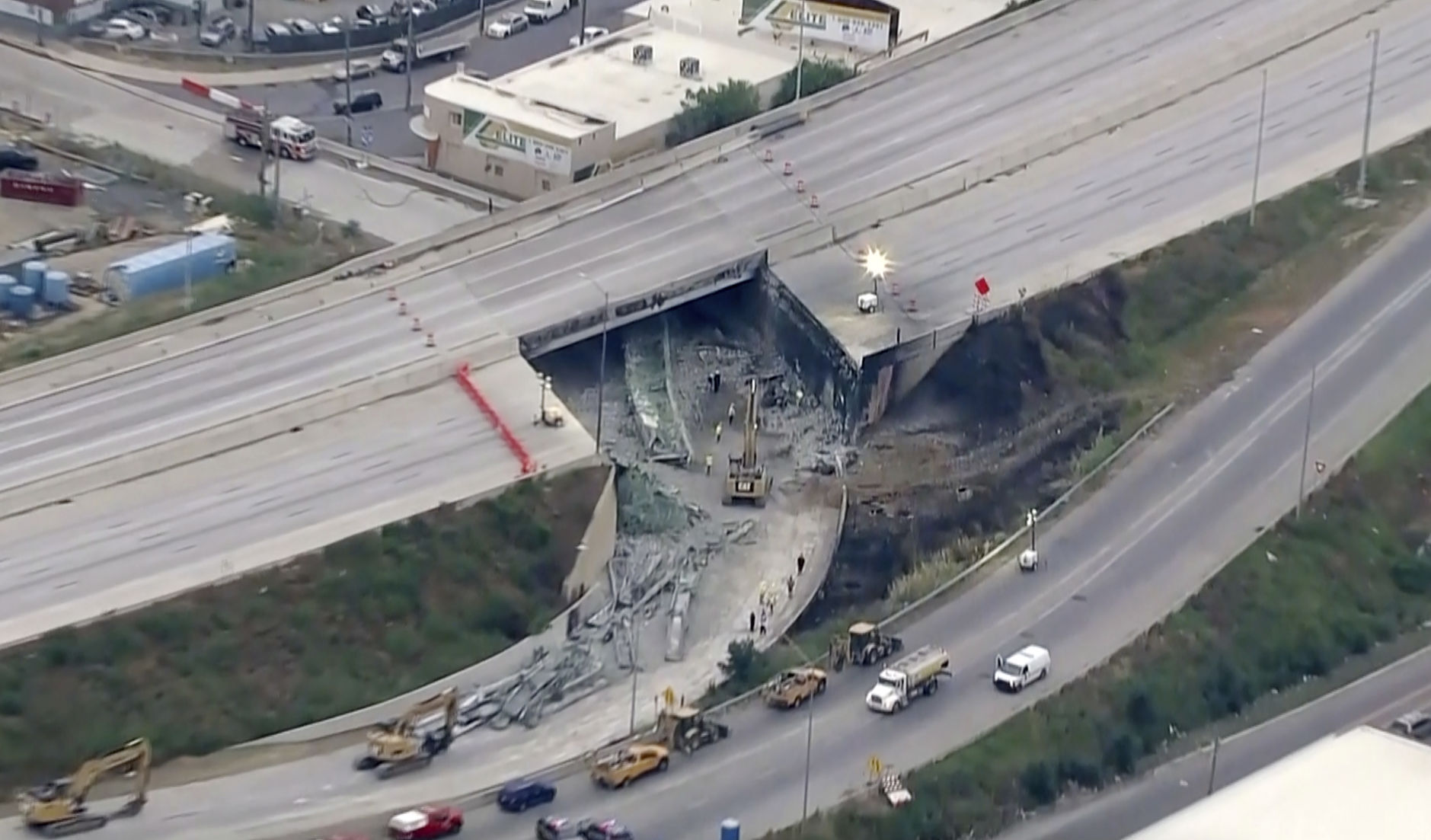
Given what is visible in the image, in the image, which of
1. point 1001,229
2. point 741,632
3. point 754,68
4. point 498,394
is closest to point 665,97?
point 754,68

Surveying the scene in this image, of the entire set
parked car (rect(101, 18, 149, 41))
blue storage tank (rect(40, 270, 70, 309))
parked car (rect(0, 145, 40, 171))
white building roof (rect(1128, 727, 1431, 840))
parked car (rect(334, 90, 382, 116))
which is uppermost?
white building roof (rect(1128, 727, 1431, 840))

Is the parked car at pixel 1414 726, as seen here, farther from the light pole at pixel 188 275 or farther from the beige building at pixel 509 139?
the light pole at pixel 188 275

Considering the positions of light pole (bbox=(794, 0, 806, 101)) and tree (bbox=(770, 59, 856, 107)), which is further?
light pole (bbox=(794, 0, 806, 101))

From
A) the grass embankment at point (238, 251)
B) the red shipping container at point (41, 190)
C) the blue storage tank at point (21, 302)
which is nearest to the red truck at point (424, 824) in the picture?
the grass embankment at point (238, 251)

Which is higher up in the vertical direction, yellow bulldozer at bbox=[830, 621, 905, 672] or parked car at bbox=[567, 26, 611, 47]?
yellow bulldozer at bbox=[830, 621, 905, 672]

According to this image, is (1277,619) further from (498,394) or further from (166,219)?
(166,219)

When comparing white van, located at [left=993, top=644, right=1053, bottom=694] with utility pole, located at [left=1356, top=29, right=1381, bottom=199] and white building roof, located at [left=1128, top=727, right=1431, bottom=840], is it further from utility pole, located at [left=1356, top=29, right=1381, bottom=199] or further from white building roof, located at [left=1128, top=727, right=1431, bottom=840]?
utility pole, located at [left=1356, top=29, right=1381, bottom=199]

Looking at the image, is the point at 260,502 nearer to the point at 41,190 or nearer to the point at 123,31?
the point at 41,190

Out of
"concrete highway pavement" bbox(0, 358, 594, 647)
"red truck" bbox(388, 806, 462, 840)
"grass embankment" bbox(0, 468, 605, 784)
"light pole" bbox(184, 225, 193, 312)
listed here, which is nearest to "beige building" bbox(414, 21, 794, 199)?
"light pole" bbox(184, 225, 193, 312)

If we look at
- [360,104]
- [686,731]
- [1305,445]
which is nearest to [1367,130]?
[1305,445]

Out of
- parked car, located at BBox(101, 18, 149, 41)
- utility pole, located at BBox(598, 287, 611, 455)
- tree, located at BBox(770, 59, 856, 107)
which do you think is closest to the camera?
utility pole, located at BBox(598, 287, 611, 455)
